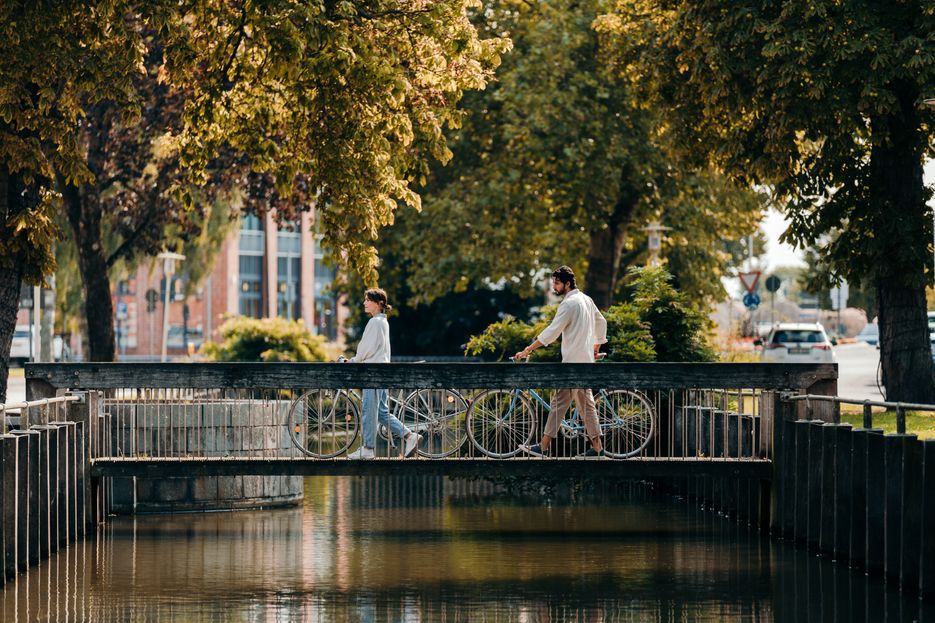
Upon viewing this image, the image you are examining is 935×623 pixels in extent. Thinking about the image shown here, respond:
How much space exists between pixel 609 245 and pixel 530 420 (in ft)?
79.5

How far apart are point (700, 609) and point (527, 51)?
2969 cm

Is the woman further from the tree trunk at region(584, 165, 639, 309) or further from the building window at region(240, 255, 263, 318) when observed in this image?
the building window at region(240, 255, 263, 318)

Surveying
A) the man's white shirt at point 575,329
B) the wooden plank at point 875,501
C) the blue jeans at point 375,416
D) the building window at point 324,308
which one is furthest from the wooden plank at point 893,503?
the building window at point 324,308

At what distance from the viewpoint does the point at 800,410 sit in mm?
16547

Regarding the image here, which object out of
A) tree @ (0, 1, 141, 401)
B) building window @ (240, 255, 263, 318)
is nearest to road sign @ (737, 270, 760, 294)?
tree @ (0, 1, 141, 401)

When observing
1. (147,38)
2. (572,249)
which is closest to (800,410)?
(147,38)

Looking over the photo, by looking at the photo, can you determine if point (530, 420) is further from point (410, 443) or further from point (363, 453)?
point (363, 453)

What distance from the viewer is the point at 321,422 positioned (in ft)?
56.0

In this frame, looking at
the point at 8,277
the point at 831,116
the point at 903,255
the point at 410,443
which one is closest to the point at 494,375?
the point at 410,443

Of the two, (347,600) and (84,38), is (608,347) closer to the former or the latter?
(84,38)

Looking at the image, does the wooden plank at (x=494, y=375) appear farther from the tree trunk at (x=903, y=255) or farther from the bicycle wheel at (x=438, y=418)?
the tree trunk at (x=903, y=255)

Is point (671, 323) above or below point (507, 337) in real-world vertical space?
above

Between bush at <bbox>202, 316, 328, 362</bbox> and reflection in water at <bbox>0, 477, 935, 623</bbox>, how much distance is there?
2067 cm

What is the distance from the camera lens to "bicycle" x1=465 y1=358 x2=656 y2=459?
57.5ft
